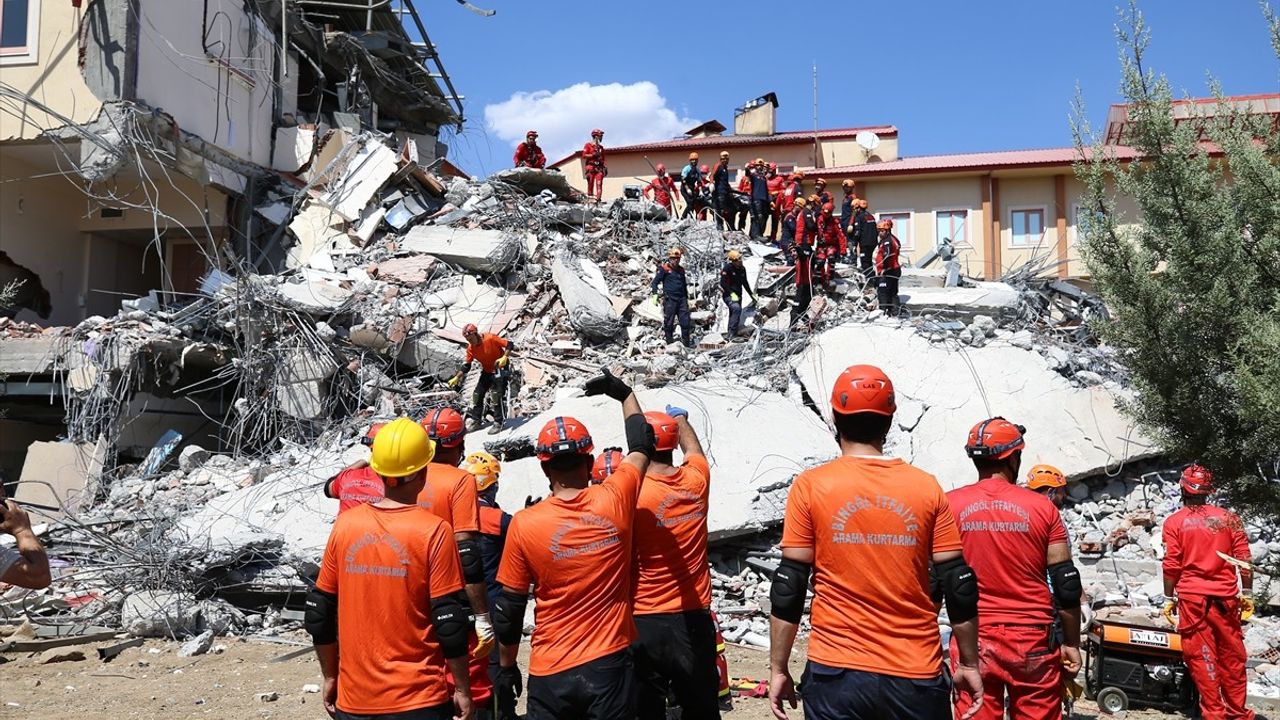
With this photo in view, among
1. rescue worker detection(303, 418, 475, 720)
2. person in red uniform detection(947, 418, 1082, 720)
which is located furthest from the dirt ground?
rescue worker detection(303, 418, 475, 720)

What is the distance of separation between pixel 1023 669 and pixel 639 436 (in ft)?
6.22

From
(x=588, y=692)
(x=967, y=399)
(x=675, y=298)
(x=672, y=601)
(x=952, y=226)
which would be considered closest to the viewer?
(x=588, y=692)

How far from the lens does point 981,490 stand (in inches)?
152

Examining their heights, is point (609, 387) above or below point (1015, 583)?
above

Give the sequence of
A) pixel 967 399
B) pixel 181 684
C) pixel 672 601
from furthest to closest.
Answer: pixel 967 399, pixel 181 684, pixel 672 601

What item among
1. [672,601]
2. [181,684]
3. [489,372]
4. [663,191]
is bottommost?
[181,684]

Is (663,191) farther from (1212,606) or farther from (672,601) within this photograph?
(672,601)

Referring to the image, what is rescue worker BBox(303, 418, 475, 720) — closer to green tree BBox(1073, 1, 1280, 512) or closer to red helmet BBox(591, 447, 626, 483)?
red helmet BBox(591, 447, 626, 483)

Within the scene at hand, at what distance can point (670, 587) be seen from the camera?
12.5 ft

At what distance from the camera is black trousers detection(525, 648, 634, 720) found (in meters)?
3.14

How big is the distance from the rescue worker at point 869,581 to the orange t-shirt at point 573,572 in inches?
23.3

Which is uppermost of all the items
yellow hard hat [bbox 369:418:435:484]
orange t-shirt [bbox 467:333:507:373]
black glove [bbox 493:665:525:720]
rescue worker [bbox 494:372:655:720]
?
orange t-shirt [bbox 467:333:507:373]

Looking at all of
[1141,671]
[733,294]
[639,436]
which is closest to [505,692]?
[639,436]

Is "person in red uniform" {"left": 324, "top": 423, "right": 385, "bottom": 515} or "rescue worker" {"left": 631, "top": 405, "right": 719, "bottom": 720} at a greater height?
"person in red uniform" {"left": 324, "top": 423, "right": 385, "bottom": 515}
